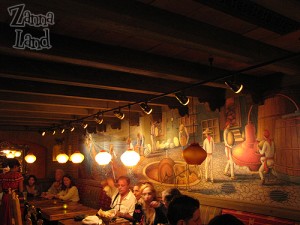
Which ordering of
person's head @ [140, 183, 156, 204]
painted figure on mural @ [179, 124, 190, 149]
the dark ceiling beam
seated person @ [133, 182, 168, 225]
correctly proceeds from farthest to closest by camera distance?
painted figure on mural @ [179, 124, 190, 149] → the dark ceiling beam → person's head @ [140, 183, 156, 204] → seated person @ [133, 182, 168, 225]

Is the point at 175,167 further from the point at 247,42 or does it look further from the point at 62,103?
the point at 247,42

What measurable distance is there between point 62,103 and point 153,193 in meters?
3.07

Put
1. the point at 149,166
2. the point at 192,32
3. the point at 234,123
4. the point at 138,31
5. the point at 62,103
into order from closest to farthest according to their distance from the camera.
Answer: the point at 138,31, the point at 192,32, the point at 234,123, the point at 62,103, the point at 149,166

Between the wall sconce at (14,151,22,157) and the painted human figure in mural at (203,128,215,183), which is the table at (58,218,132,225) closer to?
the painted human figure in mural at (203,128,215,183)

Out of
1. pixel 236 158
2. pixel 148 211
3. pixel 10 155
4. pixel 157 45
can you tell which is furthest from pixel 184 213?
pixel 10 155

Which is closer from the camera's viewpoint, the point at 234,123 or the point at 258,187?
the point at 258,187

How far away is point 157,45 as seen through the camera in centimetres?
376

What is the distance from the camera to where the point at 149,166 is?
7793 mm

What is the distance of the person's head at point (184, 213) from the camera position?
2658mm

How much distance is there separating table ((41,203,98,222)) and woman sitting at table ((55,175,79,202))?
2.14 meters

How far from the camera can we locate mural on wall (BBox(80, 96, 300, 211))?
186 inches

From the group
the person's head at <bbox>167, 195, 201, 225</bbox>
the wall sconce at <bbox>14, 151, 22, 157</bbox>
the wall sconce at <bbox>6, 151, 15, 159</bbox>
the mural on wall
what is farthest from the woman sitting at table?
the person's head at <bbox>167, 195, 201, 225</bbox>

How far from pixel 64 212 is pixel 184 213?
447 centimetres

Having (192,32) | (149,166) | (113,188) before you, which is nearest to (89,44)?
(192,32)
